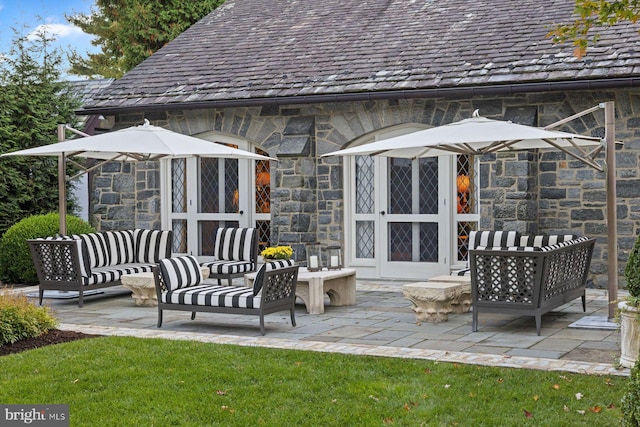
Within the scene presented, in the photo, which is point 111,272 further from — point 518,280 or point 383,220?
point 518,280

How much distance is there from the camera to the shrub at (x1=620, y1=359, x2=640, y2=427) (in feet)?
14.9

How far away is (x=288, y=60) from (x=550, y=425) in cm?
1047

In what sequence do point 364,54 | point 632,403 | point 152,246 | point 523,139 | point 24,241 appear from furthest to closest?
point 364,54 → point 24,241 → point 152,246 → point 523,139 → point 632,403

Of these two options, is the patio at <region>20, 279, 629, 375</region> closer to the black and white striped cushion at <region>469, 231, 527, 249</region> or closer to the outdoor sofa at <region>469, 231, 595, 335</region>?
the outdoor sofa at <region>469, 231, 595, 335</region>

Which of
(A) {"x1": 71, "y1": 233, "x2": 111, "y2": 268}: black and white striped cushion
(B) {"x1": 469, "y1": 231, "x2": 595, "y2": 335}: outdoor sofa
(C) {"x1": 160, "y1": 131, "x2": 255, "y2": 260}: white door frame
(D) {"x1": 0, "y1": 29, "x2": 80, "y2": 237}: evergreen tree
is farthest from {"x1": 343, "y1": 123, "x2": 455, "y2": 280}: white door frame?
(D) {"x1": 0, "y1": 29, "x2": 80, "y2": 237}: evergreen tree

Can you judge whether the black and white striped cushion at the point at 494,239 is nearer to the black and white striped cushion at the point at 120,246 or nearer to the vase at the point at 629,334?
the vase at the point at 629,334

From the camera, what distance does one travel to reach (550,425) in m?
5.29

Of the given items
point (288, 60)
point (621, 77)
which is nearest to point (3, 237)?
point (288, 60)

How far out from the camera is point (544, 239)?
10.3 meters

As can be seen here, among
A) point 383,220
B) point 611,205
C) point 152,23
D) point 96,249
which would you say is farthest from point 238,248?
point 152,23

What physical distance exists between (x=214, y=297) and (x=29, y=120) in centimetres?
795

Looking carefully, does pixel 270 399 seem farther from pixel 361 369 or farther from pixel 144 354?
pixel 144 354

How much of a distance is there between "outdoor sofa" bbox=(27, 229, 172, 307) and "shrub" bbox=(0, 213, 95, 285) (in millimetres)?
1491

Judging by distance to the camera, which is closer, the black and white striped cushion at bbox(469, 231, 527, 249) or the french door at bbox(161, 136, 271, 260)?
the black and white striped cushion at bbox(469, 231, 527, 249)
